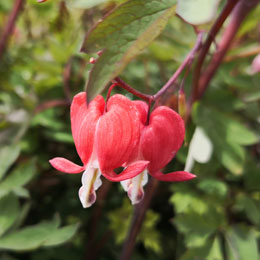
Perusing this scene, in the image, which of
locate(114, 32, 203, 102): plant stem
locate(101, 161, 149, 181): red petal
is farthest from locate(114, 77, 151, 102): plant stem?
locate(101, 161, 149, 181): red petal

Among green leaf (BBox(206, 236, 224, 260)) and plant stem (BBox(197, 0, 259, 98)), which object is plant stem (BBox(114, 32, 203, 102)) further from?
green leaf (BBox(206, 236, 224, 260))

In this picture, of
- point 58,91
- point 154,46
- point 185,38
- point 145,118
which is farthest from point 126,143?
point 58,91

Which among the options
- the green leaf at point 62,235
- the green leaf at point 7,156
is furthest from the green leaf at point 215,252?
the green leaf at point 7,156

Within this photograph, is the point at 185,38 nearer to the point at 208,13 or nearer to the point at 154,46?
the point at 154,46

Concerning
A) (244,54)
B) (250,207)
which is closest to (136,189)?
(250,207)

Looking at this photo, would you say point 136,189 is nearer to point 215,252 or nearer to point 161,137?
point 161,137

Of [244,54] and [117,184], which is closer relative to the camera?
[244,54]

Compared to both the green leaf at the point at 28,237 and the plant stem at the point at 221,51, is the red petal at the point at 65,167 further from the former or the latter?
the plant stem at the point at 221,51
